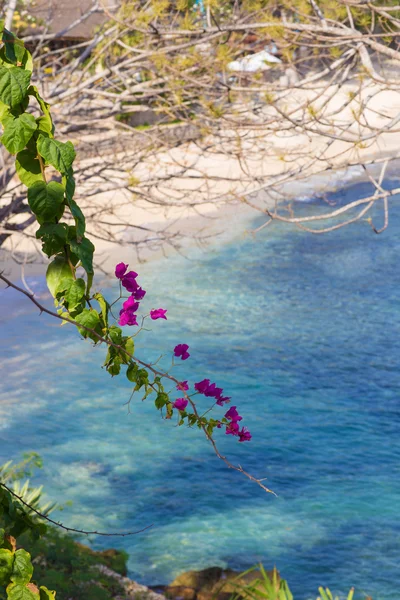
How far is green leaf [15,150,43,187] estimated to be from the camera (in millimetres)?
2029

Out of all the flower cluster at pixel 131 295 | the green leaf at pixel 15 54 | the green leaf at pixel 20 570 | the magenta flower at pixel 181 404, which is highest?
the green leaf at pixel 15 54

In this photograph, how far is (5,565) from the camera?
212 cm

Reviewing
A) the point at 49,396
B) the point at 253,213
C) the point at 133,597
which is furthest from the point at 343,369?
the point at 253,213

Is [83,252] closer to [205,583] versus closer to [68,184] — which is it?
[68,184]

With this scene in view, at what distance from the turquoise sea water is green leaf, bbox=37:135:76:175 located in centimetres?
606

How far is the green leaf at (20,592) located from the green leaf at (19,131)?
118 cm

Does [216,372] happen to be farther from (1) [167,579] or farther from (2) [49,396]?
(1) [167,579]

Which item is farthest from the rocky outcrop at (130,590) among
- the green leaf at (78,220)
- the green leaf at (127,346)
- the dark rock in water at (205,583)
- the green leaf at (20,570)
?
the green leaf at (78,220)

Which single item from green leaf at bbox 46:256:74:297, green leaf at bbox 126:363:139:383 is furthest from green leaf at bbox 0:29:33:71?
green leaf at bbox 126:363:139:383

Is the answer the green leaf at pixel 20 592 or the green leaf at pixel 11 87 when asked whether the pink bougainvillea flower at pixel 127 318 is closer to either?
the green leaf at pixel 11 87

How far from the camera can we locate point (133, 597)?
19.8 ft

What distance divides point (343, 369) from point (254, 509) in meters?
3.83

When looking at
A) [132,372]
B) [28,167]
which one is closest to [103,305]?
[132,372]

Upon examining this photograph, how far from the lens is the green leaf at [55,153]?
195 centimetres
